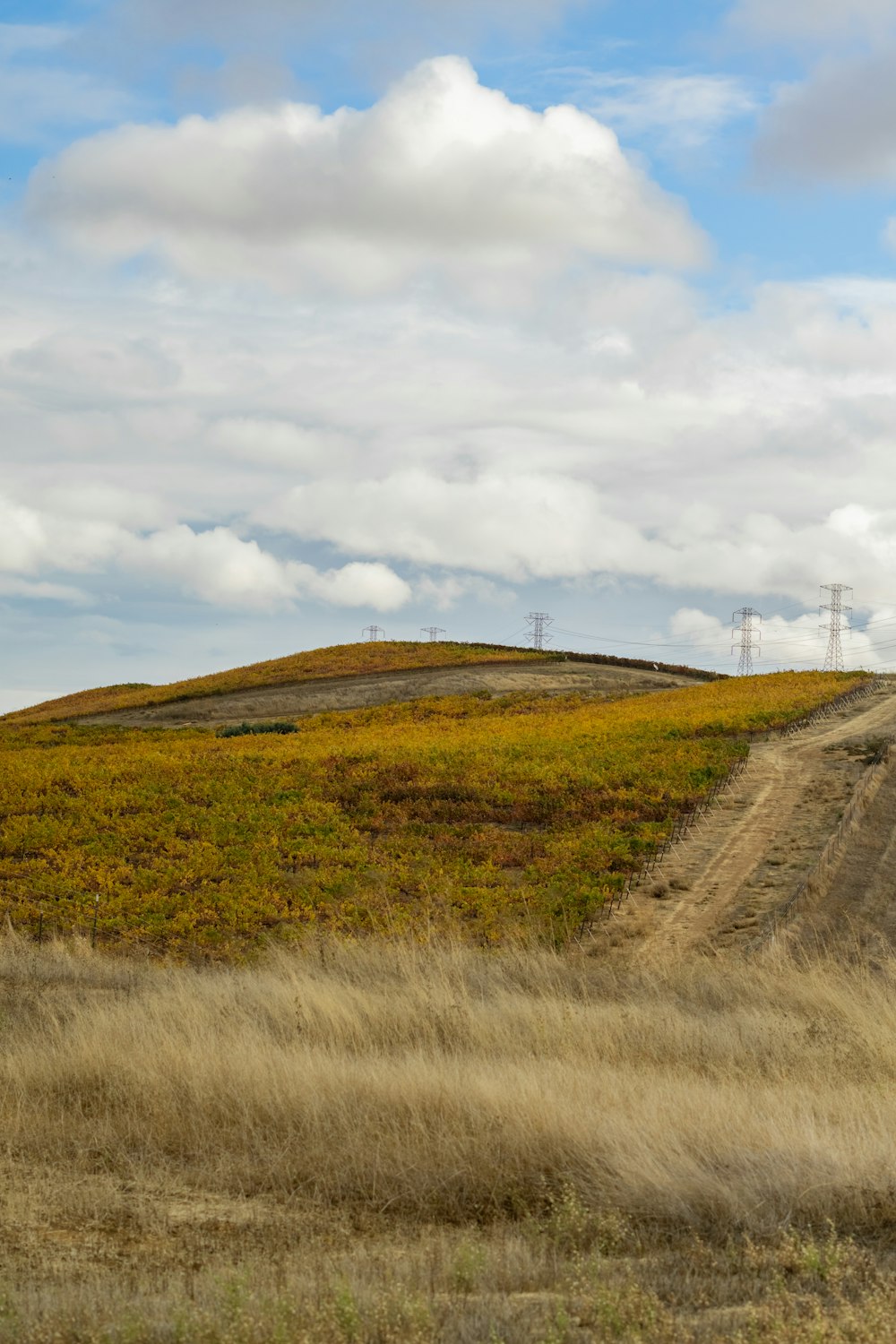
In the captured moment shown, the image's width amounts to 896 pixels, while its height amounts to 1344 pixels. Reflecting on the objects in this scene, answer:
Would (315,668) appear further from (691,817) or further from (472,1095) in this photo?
(472,1095)

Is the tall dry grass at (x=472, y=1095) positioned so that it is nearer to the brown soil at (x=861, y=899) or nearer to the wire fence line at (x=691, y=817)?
the brown soil at (x=861, y=899)

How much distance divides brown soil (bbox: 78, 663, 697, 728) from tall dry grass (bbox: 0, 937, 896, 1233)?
4507 centimetres

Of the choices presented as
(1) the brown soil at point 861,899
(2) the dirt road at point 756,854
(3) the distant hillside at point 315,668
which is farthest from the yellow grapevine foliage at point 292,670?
(1) the brown soil at point 861,899

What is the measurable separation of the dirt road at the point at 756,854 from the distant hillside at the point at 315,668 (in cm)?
3465

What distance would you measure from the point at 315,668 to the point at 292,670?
145 centimetres

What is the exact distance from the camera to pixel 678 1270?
5.88 meters

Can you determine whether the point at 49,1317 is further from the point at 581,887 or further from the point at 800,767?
the point at 800,767

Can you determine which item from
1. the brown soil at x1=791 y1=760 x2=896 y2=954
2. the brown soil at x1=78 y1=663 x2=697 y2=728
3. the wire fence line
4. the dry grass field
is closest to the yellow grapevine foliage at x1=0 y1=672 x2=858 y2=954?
the wire fence line

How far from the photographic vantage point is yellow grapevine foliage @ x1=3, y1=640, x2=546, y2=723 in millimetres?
65812

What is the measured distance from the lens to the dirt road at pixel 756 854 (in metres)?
19.3

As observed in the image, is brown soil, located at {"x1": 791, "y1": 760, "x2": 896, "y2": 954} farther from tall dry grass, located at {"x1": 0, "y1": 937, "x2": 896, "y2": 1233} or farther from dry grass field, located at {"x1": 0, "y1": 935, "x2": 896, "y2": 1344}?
dry grass field, located at {"x1": 0, "y1": 935, "x2": 896, "y2": 1344}

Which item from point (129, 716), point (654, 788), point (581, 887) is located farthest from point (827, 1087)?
point (129, 716)

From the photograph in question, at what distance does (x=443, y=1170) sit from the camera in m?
7.34

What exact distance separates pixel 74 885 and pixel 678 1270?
59.0ft
